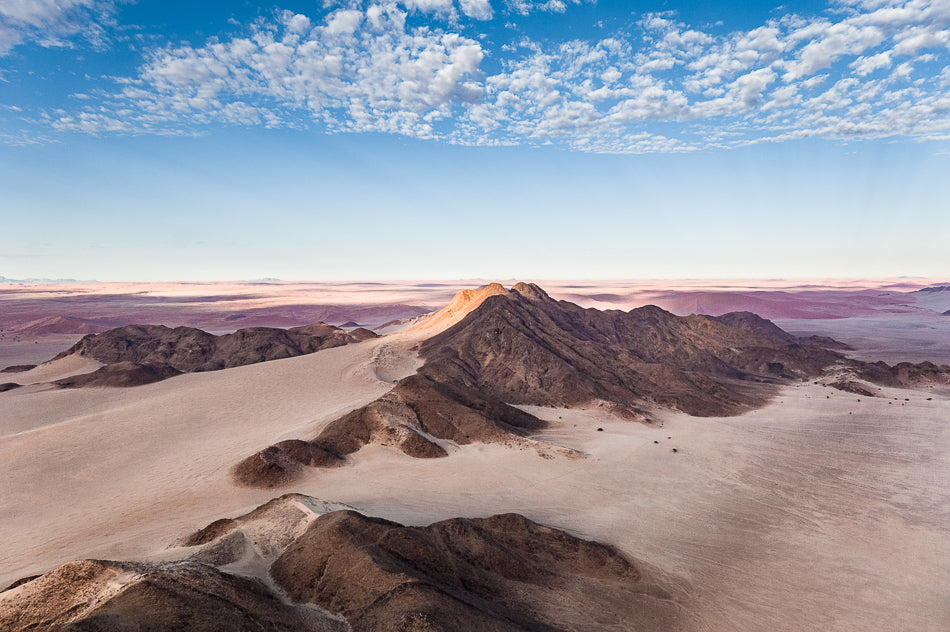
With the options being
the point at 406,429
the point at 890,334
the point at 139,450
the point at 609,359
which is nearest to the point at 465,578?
the point at 406,429

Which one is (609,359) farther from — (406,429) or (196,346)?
(196,346)

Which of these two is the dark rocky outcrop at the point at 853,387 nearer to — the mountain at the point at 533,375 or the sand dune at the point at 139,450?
the mountain at the point at 533,375

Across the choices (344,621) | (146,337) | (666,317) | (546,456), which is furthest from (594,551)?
(146,337)

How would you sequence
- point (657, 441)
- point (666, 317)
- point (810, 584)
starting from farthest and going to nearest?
point (666, 317) → point (657, 441) → point (810, 584)

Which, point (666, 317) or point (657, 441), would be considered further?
point (666, 317)

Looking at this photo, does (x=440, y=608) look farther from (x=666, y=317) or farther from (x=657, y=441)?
(x=666, y=317)

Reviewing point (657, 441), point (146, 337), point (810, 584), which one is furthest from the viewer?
point (146, 337)
